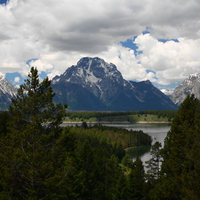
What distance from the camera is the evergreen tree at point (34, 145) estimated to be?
83.4 ft

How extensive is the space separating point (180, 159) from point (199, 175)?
8.45 meters

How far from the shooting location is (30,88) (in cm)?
2897

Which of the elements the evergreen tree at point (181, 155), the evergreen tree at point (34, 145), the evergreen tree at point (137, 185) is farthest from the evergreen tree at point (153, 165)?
the evergreen tree at point (34, 145)

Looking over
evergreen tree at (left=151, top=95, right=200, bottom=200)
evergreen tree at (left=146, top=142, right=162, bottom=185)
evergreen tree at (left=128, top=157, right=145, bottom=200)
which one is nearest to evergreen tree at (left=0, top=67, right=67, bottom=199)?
evergreen tree at (left=151, top=95, right=200, bottom=200)

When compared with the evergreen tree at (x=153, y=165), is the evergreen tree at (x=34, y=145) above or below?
above

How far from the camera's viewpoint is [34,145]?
2661 cm

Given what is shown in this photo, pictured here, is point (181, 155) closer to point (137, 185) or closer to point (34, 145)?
point (137, 185)

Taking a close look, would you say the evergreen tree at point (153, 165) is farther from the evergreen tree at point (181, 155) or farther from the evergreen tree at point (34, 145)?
the evergreen tree at point (34, 145)

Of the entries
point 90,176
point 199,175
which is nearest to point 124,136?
point 90,176

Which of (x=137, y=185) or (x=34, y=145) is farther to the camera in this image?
(x=137, y=185)

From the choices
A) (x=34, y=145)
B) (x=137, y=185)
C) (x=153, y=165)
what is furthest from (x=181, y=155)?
(x=153, y=165)

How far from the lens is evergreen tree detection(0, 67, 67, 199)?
25.4 metres

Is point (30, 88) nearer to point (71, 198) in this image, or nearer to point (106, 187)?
point (71, 198)

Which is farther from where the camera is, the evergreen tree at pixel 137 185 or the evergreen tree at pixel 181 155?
the evergreen tree at pixel 137 185
